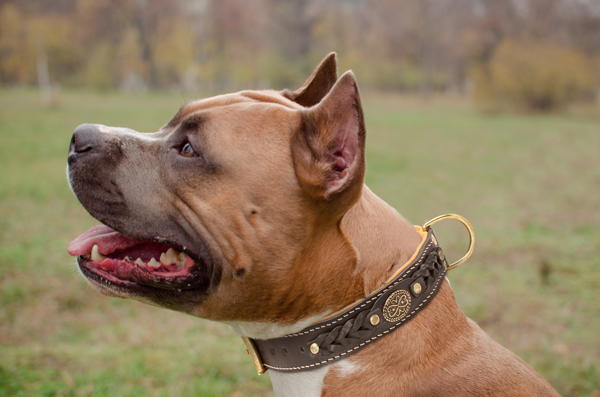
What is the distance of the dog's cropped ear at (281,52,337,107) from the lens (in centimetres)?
262

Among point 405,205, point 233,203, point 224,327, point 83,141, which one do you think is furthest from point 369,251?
point 405,205

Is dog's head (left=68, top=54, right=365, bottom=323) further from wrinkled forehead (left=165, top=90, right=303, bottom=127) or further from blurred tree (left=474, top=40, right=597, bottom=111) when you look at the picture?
blurred tree (left=474, top=40, right=597, bottom=111)

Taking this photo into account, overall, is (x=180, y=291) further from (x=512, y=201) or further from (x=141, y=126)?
(x=141, y=126)

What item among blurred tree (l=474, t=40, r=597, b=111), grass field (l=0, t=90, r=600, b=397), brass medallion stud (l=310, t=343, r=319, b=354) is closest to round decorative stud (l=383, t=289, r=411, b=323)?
brass medallion stud (l=310, t=343, r=319, b=354)

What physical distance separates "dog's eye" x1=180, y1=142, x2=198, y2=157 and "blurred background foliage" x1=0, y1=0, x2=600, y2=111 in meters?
31.5

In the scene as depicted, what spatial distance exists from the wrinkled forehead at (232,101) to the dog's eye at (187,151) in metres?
0.15

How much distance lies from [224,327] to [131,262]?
2.85m

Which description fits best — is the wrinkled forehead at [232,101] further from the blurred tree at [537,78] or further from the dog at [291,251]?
the blurred tree at [537,78]

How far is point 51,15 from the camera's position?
43.6m

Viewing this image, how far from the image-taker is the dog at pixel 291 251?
204 cm

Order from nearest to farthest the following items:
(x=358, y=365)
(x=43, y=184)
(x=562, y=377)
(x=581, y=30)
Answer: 1. (x=358, y=365)
2. (x=562, y=377)
3. (x=43, y=184)
4. (x=581, y=30)

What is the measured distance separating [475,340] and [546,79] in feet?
104

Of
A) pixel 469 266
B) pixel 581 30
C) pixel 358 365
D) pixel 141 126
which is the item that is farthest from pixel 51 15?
pixel 358 365

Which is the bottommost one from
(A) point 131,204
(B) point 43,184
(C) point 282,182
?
(B) point 43,184
